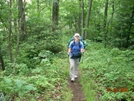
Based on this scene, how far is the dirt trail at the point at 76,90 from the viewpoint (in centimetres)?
623

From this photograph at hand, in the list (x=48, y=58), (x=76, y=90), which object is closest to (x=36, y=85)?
(x=76, y=90)

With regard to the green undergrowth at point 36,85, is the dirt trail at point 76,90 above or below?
below

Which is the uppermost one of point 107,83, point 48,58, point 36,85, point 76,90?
point 48,58

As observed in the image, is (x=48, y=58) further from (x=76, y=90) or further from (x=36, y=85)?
(x=36, y=85)

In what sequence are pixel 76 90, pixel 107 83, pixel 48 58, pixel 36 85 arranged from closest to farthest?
pixel 36 85, pixel 76 90, pixel 107 83, pixel 48 58

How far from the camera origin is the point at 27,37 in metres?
13.6

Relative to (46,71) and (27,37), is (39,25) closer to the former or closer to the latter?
(27,37)

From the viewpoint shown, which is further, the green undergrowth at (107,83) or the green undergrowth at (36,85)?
the green undergrowth at (107,83)

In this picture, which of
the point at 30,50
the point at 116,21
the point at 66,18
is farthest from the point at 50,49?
the point at 66,18

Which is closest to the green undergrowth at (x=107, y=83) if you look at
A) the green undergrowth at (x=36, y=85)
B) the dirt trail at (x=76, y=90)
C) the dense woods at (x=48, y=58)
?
the dense woods at (x=48, y=58)

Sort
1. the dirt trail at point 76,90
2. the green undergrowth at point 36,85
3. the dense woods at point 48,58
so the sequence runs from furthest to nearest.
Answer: the dirt trail at point 76,90
the dense woods at point 48,58
the green undergrowth at point 36,85

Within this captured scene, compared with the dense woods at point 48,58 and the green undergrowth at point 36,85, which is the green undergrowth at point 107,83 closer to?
the dense woods at point 48,58

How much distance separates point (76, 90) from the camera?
6.86m

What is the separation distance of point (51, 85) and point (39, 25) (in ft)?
27.5
